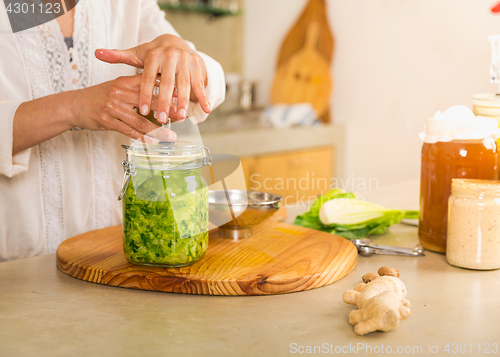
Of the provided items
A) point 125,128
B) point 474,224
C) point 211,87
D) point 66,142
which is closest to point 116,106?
point 125,128

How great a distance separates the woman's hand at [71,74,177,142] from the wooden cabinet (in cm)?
165

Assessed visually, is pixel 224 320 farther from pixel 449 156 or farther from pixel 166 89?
pixel 449 156

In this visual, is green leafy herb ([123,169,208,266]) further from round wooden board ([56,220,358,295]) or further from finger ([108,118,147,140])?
finger ([108,118,147,140])

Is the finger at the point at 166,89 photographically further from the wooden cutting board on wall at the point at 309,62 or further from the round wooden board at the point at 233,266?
the wooden cutting board on wall at the point at 309,62

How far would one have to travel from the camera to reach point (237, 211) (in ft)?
2.97

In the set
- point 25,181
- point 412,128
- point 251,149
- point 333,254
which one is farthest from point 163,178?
point 412,128

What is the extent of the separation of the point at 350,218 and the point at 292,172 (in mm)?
1752

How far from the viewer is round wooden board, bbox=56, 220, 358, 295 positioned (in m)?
0.72

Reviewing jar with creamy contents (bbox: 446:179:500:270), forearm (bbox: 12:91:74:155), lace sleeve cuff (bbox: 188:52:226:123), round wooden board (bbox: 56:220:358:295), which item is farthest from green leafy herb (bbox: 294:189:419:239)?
forearm (bbox: 12:91:74:155)

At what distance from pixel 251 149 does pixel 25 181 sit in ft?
5.04

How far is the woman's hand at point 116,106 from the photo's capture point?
84cm

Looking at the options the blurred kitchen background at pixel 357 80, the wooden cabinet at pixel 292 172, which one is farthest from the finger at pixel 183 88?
the wooden cabinet at pixel 292 172

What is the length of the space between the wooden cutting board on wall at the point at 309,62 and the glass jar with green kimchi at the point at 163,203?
2324mm

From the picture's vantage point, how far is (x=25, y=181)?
1146 millimetres
